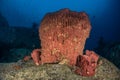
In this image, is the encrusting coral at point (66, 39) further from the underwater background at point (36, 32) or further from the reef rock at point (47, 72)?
the underwater background at point (36, 32)

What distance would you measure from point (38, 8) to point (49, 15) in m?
88.7

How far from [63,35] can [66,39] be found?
151mm

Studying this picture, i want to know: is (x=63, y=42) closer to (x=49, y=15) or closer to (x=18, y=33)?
(x=49, y=15)

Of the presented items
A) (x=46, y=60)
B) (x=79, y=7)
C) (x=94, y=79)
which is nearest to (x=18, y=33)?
(x=46, y=60)

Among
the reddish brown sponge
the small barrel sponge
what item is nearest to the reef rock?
the reddish brown sponge

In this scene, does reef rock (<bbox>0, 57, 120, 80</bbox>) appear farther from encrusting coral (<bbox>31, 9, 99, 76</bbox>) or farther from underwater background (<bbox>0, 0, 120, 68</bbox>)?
underwater background (<bbox>0, 0, 120, 68</bbox>)

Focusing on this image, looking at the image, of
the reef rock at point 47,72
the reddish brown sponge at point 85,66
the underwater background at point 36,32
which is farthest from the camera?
the underwater background at point 36,32

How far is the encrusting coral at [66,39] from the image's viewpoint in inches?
239

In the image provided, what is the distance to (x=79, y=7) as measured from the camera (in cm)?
8000

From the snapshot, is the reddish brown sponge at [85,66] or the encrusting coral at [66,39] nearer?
the reddish brown sponge at [85,66]

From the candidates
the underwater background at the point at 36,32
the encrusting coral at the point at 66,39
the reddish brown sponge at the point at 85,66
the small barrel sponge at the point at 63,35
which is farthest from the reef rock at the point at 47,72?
the underwater background at the point at 36,32

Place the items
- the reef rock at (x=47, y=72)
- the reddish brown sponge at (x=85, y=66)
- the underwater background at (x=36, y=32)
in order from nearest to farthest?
the reef rock at (x=47, y=72), the reddish brown sponge at (x=85, y=66), the underwater background at (x=36, y=32)

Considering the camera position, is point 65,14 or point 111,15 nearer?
point 65,14

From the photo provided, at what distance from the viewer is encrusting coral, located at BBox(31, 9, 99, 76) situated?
6078mm
